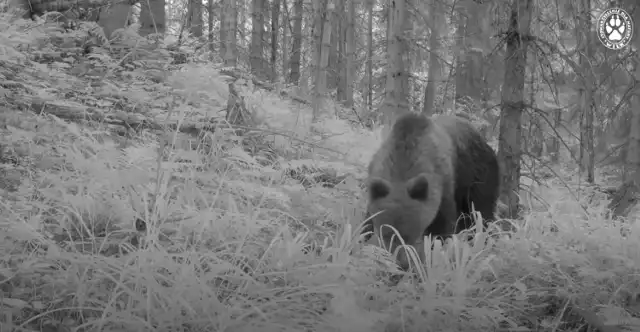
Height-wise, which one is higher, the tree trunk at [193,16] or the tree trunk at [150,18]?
the tree trunk at [193,16]

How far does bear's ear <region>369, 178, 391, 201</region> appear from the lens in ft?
15.1

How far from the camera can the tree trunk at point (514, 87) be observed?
553 centimetres

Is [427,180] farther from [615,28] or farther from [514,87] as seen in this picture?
[615,28]

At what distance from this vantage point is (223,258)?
11.9 feet

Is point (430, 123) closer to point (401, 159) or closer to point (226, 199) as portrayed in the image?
point (401, 159)

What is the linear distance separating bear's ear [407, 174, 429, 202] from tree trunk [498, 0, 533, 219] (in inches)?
61.7

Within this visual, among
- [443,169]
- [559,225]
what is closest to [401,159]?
[443,169]

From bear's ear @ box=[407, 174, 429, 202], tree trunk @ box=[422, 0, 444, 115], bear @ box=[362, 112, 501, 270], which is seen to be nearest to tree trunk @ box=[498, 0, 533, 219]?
bear @ box=[362, 112, 501, 270]

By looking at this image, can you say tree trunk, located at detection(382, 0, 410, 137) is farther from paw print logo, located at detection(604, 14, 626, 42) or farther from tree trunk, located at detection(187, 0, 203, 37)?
tree trunk, located at detection(187, 0, 203, 37)

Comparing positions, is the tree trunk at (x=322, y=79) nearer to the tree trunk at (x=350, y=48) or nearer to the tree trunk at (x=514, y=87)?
the tree trunk at (x=514, y=87)

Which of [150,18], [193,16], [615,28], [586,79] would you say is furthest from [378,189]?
[193,16]

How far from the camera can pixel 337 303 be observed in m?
2.92

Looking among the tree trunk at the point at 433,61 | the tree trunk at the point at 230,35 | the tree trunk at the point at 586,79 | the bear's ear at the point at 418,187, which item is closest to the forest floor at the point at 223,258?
the bear's ear at the point at 418,187

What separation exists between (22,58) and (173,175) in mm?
3406
